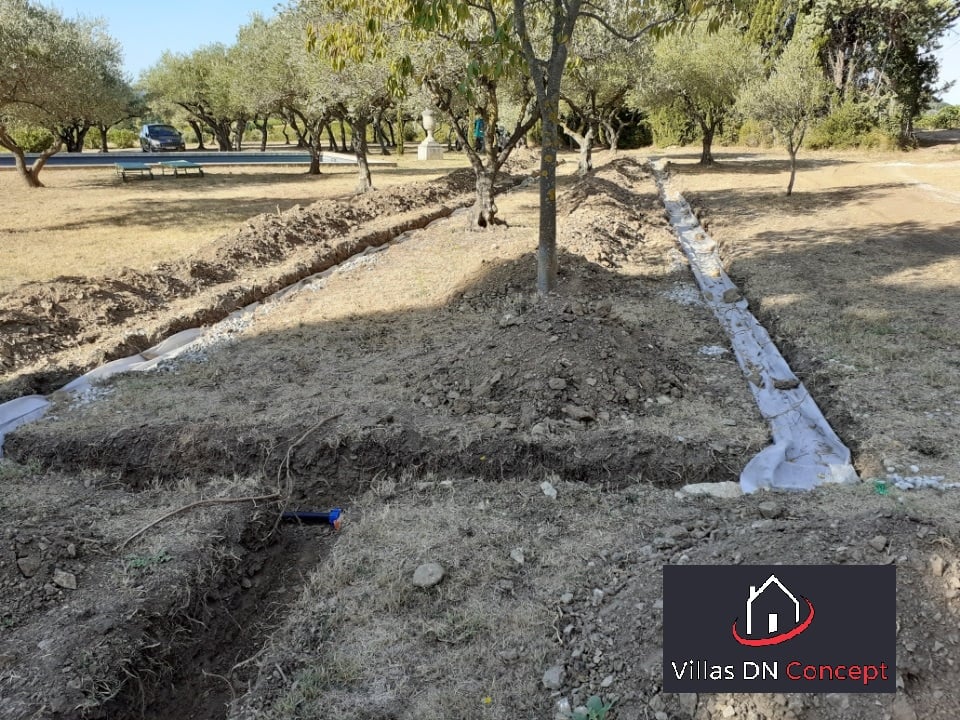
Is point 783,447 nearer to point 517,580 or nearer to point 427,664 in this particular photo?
point 517,580

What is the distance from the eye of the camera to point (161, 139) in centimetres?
3647

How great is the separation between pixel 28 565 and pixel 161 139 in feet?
125

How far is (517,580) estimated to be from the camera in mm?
3826

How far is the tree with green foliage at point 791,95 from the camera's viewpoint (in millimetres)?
15328

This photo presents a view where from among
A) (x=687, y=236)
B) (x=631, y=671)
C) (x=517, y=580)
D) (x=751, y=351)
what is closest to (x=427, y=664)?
(x=517, y=580)

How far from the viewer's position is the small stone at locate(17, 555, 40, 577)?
12.1ft

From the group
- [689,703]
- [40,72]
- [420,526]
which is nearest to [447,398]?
[420,526]

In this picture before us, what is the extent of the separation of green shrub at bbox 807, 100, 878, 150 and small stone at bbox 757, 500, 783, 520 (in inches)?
1220

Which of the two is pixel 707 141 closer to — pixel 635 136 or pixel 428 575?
pixel 635 136

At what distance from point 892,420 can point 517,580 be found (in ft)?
11.2

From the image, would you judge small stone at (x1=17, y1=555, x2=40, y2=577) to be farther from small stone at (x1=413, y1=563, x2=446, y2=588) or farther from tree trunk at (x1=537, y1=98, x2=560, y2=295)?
tree trunk at (x1=537, y1=98, x2=560, y2=295)

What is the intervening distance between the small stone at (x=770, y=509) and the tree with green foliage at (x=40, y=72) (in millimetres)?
17830

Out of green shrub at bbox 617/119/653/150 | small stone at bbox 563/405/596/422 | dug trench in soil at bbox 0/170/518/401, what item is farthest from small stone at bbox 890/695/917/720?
green shrub at bbox 617/119/653/150

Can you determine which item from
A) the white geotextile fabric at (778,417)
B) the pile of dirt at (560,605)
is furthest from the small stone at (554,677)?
the white geotextile fabric at (778,417)
